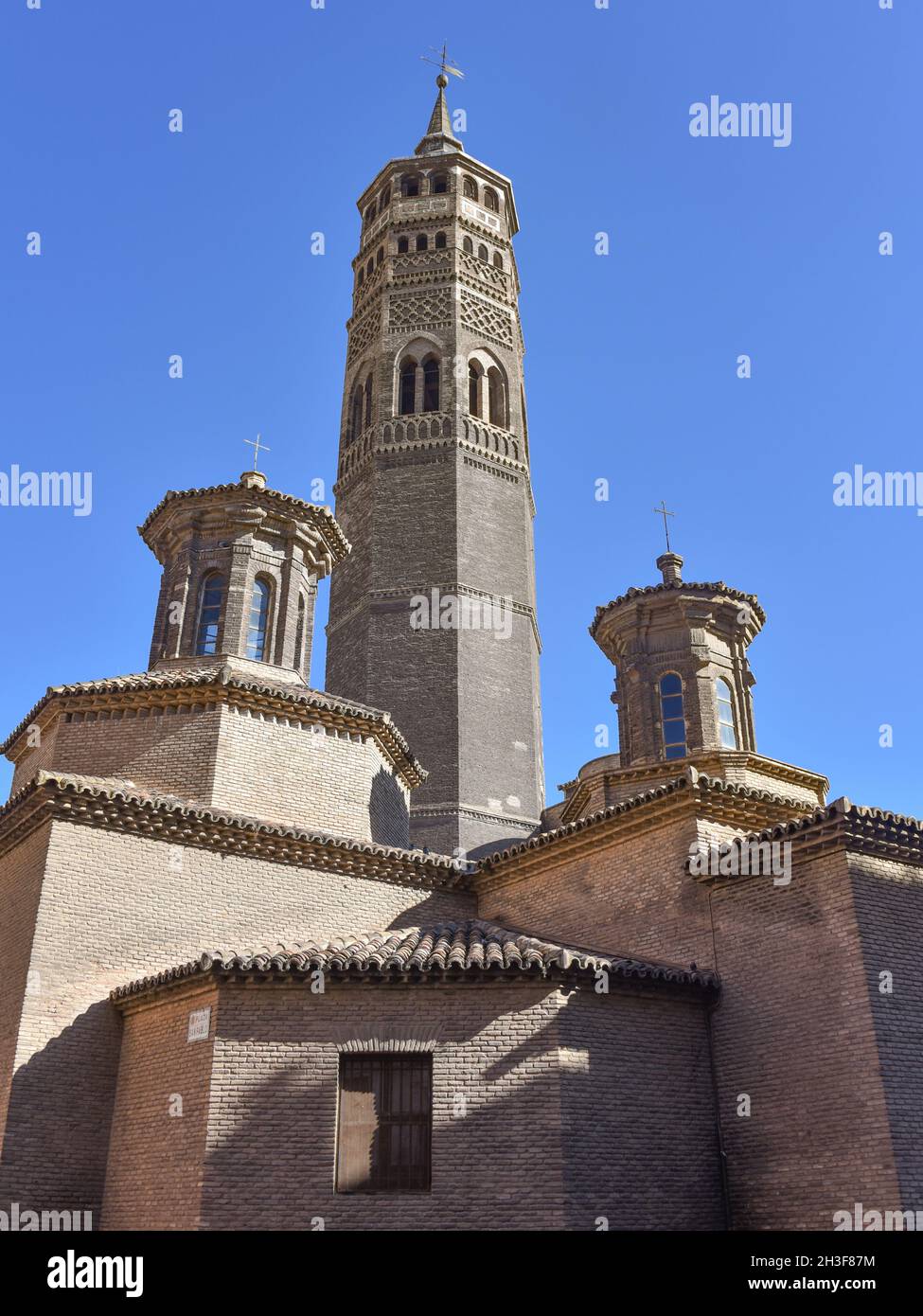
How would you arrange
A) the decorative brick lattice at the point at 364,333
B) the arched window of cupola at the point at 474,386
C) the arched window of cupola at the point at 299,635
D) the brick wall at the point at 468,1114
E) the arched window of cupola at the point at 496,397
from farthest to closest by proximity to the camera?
the decorative brick lattice at the point at 364,333 → the arched window of cupola at the point at 496,397 → the arched window of cupola at the point at 474,386 → the arched window of cupola at the point at 299,635 → the brick wall at the point at 468,1114

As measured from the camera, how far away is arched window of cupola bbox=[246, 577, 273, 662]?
1750 cm

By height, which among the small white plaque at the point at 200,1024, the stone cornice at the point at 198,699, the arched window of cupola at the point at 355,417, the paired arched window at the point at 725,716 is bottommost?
the small white plaque at the point at 200,1024

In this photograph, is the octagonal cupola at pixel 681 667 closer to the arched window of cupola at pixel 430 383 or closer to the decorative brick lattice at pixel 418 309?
the arched window of cupola at pixel 430 383

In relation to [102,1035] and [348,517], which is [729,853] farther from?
[348,517]

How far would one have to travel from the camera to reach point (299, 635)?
58.9ft

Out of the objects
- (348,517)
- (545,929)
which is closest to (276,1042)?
(545,929)

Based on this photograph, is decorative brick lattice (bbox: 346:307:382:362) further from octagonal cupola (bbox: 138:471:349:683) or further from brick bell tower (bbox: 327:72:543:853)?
octagonal cupola (bbox: 138:471:349:683)

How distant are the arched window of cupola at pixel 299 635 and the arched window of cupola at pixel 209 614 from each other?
4.18ft

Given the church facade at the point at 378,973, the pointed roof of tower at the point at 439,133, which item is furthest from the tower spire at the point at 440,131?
the church facade at the point at 378,973

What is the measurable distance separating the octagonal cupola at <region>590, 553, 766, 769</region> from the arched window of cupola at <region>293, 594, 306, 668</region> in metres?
6.18

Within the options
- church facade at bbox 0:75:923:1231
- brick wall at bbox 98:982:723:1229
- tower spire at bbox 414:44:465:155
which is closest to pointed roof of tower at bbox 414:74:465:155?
tower spire at bbox 414:44:465:155

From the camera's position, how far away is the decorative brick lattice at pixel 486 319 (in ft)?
88.9

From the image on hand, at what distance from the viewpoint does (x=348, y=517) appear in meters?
25.5

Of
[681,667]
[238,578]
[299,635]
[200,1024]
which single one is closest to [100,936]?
[200,1024]
